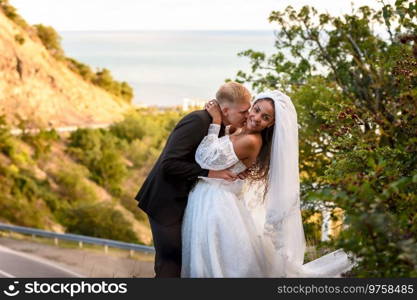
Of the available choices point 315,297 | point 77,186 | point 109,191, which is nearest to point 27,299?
point 315,297

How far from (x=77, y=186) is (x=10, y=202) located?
795cm

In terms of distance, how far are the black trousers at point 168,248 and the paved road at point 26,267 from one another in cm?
1268

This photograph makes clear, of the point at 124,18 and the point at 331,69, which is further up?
the point at 124,18

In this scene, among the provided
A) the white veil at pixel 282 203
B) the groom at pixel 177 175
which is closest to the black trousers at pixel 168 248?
the groom at pixel 177 175

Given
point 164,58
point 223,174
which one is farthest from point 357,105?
point 164,58

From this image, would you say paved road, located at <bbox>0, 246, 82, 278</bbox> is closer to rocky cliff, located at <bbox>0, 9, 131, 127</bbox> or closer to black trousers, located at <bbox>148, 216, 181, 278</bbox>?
black trousers, located at <bbox>148, 216, 181, 278</bbox>

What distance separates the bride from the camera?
4953 millimetres

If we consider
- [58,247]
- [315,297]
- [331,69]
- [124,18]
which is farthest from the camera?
[124,18]

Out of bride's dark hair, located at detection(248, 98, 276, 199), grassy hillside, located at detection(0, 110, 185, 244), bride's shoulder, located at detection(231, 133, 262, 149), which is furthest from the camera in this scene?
grassy hillside, located at detection(0, 110, 185, 244)

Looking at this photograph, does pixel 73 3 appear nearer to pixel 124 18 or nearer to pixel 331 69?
pixel 124 18

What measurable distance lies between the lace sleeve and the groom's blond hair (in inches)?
7.6

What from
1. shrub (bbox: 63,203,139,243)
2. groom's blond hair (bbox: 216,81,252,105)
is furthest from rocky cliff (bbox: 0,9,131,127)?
groom's blond hair (bbox: 216,81,252,105)

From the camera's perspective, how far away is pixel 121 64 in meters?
94.9

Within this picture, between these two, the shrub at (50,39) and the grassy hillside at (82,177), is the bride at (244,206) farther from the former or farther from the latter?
the shrub at (50,39)
